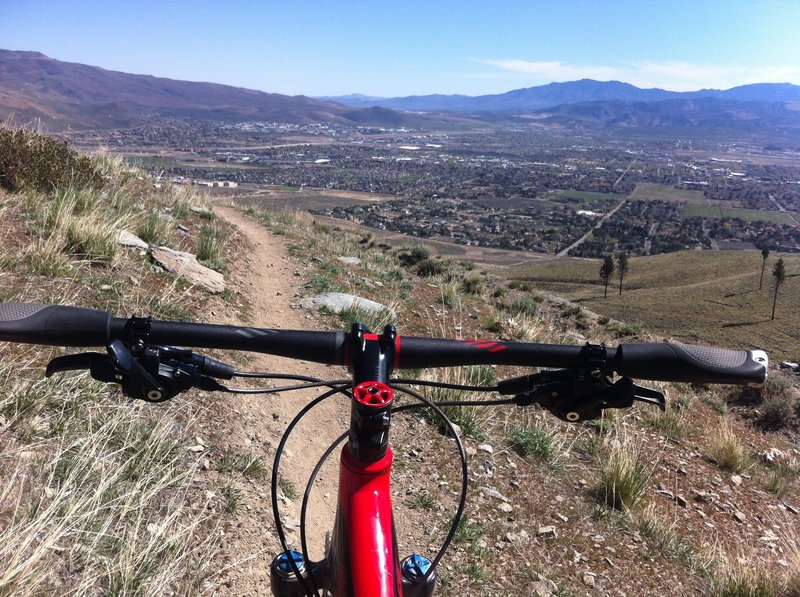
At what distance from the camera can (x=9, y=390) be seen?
295 centimetres

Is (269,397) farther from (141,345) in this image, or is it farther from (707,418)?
(707,418)

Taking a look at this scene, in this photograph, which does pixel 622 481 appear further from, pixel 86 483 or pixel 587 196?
pixel 587 196

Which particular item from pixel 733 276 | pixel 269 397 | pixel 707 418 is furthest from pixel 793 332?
pixel 269 397

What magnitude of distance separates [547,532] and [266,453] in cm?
214

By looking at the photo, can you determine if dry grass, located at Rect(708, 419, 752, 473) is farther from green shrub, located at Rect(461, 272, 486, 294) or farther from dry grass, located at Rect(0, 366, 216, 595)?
green shrub, located at Rect(461, 272, 486, 294)

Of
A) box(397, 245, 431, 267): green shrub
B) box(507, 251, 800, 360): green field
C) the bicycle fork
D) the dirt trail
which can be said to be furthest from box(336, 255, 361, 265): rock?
box(507, 251, 800, 360): green field

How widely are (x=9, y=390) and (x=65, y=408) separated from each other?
292 millimetres

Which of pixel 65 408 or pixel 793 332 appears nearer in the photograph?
pixel 65 408

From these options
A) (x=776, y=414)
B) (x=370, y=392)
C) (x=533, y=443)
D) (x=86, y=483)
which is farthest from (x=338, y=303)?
(x=776, y=414)

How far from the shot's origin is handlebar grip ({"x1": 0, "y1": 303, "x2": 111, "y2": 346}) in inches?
55.7

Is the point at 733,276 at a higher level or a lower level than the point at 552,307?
lower

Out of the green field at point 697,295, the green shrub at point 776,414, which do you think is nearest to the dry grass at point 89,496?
the green shrub at point 776,414

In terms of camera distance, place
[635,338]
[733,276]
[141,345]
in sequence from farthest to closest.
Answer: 1. [733,276]
2. [635,338]
3. [141,345]

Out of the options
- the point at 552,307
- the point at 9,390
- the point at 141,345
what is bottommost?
the point at 552,307
